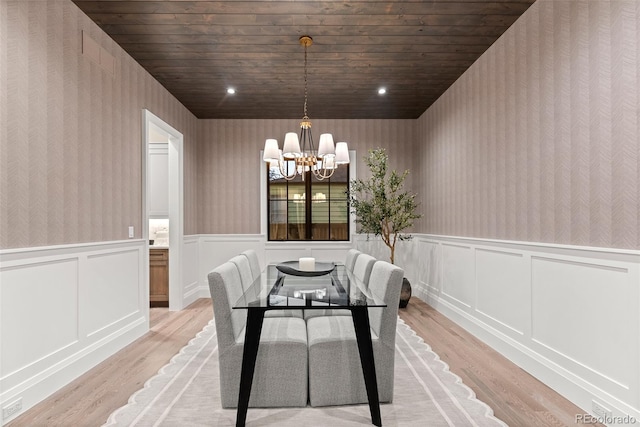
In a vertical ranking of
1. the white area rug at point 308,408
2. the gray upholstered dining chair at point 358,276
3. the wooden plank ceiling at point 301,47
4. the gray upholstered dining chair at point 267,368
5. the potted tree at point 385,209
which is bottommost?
the white area rug at point 308,408

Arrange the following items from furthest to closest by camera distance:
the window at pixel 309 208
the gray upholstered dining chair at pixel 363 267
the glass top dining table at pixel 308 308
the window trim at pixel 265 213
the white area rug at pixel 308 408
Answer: the window at pixel 309 208 → the window trim at pixel 265 213 → the gray upholstered dining chair at pixel 363 267 → the white area rug at pixel 308 408 → the glass top dining table at pixel 308 308

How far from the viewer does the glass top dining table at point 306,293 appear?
2.03m

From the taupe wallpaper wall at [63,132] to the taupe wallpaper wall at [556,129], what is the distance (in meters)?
3.49

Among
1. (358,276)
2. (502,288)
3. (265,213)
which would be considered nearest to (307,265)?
(358,276)

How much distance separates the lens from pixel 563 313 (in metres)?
2.53

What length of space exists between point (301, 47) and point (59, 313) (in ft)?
9.53

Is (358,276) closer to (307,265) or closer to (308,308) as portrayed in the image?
(307,265)

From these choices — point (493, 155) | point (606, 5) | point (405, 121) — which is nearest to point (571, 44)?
point (606, 5)

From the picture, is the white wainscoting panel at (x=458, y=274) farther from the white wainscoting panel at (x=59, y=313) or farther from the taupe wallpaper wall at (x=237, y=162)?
the white wainscoting panel at (x=59, y=313)

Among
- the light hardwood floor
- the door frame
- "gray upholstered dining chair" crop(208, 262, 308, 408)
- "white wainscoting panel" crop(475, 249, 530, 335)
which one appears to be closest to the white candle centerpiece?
"gray upholstered dining chair" crop(208, 262, 308, 408)

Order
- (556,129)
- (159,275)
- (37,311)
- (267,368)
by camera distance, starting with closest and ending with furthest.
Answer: (267,368) < (37,311) < (556,129) < (159,275)

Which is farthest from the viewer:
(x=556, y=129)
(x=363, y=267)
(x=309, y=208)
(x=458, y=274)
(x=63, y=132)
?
(x=309, y=208)

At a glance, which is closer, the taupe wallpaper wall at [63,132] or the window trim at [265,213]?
the taupe wallpaper wall at [63,132]

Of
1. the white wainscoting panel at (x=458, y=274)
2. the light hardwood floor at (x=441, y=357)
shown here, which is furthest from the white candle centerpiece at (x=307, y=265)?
the white wainscoting panel at (x=458, y=274)
